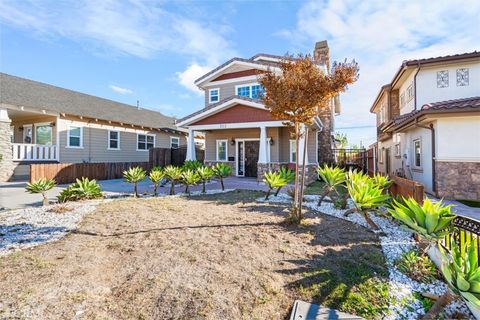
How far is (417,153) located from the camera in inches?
458

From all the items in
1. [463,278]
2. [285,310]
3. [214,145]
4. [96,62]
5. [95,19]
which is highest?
[96,62]

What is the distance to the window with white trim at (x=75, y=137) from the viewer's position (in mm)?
16531

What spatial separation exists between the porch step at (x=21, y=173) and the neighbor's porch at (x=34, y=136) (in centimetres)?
35

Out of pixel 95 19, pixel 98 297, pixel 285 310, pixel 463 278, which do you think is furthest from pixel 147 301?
pixel 95 19

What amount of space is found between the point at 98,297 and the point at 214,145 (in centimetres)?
1447

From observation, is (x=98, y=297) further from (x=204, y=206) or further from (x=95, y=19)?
(x=95, y=19)

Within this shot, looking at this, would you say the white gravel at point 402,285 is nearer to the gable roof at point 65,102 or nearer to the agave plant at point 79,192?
the agave plant at point 79,192

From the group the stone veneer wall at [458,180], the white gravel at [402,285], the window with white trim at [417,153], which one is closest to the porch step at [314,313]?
the white gravel at [402,285]

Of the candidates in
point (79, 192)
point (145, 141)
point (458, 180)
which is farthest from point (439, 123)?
point (145, 141)

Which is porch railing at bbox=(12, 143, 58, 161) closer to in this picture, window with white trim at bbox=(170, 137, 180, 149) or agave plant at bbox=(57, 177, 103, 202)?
agave plant at bbox=(57, 177, 103, 202)

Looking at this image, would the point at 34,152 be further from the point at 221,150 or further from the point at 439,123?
the point at 439,123

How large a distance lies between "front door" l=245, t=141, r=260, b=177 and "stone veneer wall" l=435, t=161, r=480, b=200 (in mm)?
9364

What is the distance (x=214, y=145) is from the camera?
17219 mm

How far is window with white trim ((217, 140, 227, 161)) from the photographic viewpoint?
16.9m
